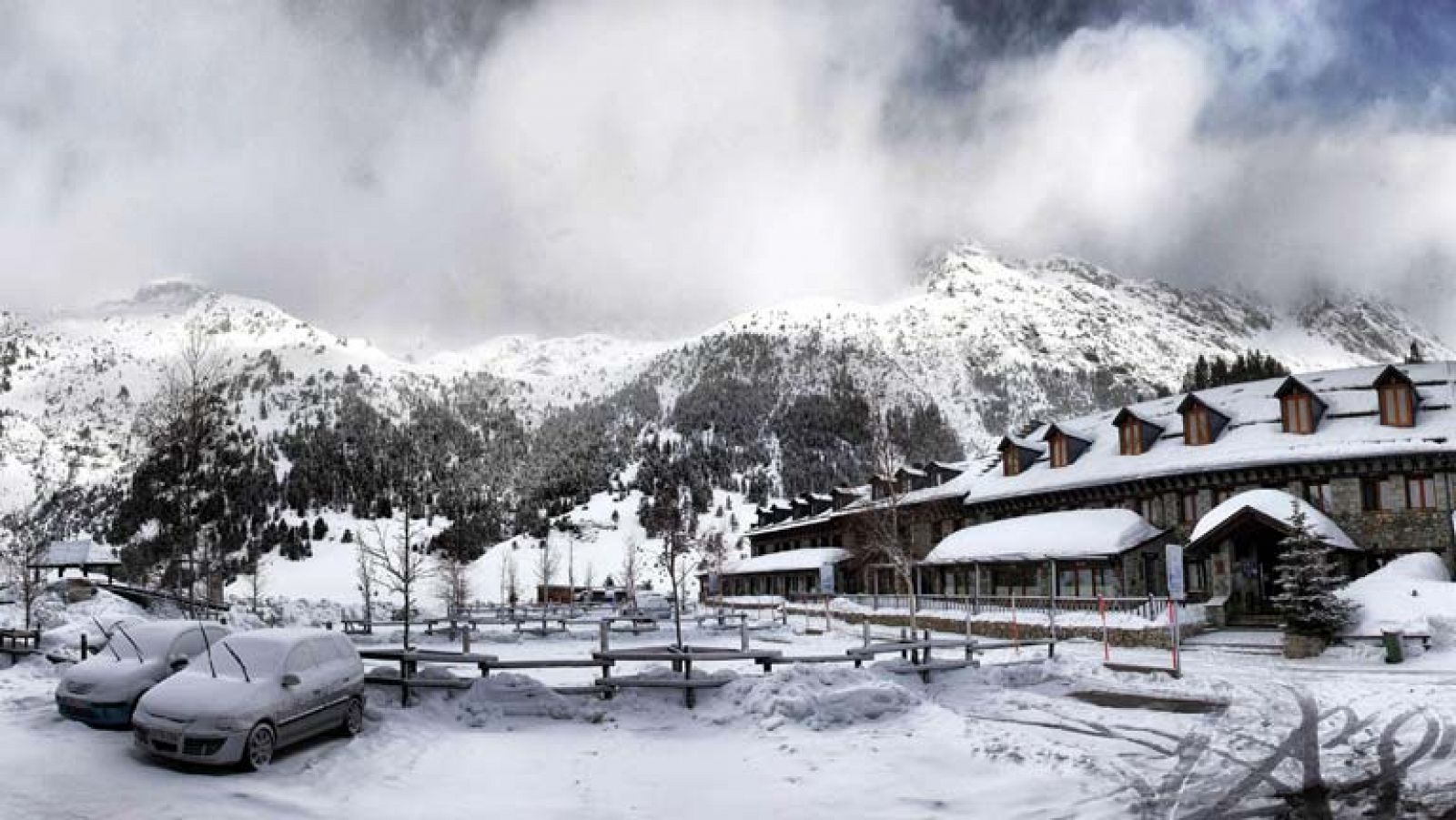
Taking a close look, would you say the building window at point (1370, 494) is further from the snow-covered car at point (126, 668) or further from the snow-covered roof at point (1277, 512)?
the snow-covered car at point (126, 668)

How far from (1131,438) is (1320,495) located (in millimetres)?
9317

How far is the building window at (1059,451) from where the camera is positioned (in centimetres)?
4847

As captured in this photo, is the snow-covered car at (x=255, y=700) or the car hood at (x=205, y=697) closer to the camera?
the snow-covered car at (x=255, y=700)

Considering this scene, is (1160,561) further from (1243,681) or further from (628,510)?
(628,510)

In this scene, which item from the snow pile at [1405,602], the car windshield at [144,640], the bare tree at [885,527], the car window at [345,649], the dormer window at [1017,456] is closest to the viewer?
the car window at [345,649]

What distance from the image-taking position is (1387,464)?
35125 mm

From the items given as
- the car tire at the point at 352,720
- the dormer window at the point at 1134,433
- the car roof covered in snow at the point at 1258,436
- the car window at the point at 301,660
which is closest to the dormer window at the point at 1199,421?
the car roof covered in snow at the point at 1258,436

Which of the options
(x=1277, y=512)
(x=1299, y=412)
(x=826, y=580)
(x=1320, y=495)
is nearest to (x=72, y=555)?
(x=826, y=580)

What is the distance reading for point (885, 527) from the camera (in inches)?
2029

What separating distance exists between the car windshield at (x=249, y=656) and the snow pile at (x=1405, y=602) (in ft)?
95.6

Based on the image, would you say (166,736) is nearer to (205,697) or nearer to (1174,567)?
(205,697)

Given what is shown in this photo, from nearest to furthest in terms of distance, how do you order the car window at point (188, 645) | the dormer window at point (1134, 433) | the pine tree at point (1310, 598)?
the car window at point (188, 645)
the pine tree at point (1310, 598)
the dormer window at point (1134, 433)

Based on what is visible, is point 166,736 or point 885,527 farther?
point 885,527

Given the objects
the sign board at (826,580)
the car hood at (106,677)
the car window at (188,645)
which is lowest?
the sign board at (826,580)
